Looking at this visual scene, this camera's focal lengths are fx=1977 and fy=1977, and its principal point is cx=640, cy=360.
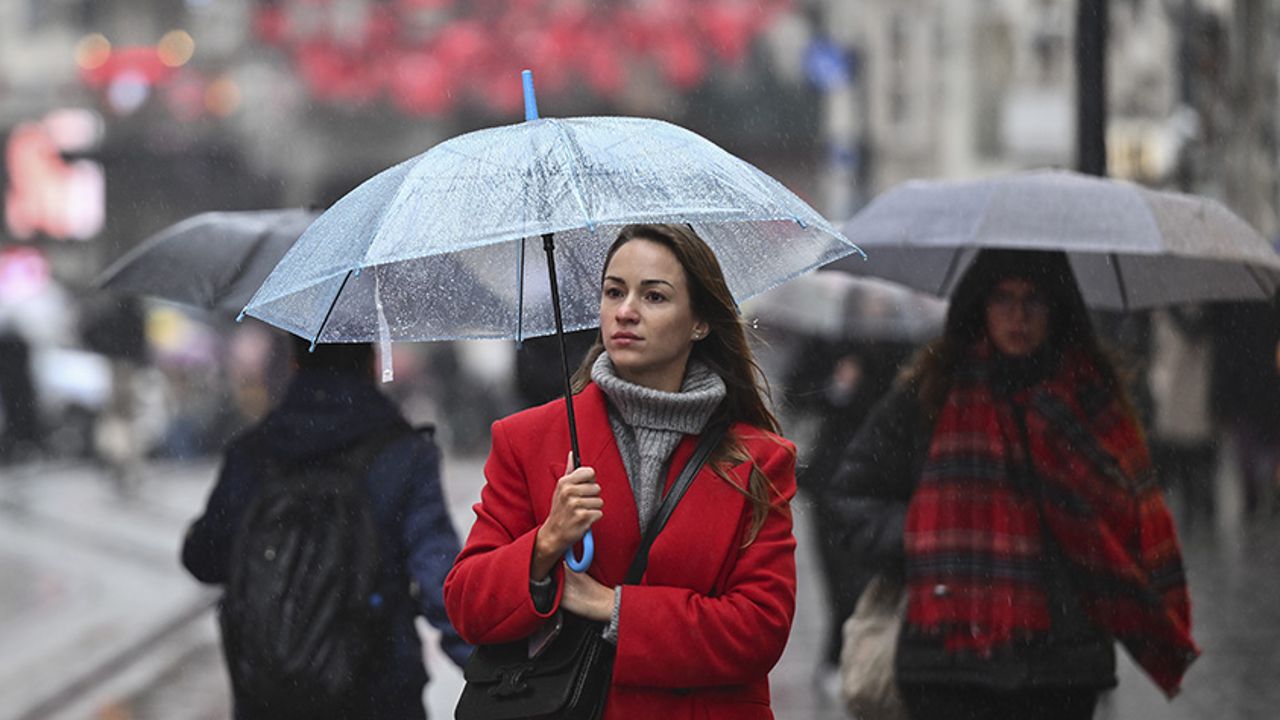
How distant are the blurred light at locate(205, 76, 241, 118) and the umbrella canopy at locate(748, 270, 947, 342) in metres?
21.2

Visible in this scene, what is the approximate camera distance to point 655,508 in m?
3.57

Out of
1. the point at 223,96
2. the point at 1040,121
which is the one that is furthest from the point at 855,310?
the point at 223,96

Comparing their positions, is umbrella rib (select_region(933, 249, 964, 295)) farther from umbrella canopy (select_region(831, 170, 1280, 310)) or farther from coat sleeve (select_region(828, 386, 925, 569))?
coat sleeve (select_region(828, 386, 925, 569))

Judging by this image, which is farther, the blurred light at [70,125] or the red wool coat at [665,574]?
the blurred light at [70,125]

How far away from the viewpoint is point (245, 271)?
17.9 ft

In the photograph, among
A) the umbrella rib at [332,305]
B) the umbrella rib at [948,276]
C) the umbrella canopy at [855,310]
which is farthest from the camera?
the umbrella canopy at [855,310]

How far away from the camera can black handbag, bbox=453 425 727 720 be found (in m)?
3.42

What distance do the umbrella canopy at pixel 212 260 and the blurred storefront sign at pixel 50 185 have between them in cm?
3406

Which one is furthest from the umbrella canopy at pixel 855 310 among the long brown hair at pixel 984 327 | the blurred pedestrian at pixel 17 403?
the blurred pedestrian at pixel 17 403

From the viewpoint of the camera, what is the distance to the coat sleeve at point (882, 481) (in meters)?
5.15

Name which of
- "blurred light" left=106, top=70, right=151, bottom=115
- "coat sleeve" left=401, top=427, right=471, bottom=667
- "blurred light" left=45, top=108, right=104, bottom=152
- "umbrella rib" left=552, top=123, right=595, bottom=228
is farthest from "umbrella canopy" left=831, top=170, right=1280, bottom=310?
"blurred light" left=45, top=108, right=104, bottom=152

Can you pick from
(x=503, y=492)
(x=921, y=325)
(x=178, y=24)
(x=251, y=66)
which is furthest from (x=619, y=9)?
(x=503, y=492)

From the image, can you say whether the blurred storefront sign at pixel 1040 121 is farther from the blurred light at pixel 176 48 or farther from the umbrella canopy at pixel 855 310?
the blurred light at pixel 176 48

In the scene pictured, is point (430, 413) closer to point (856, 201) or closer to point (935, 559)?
point (856, 201)
